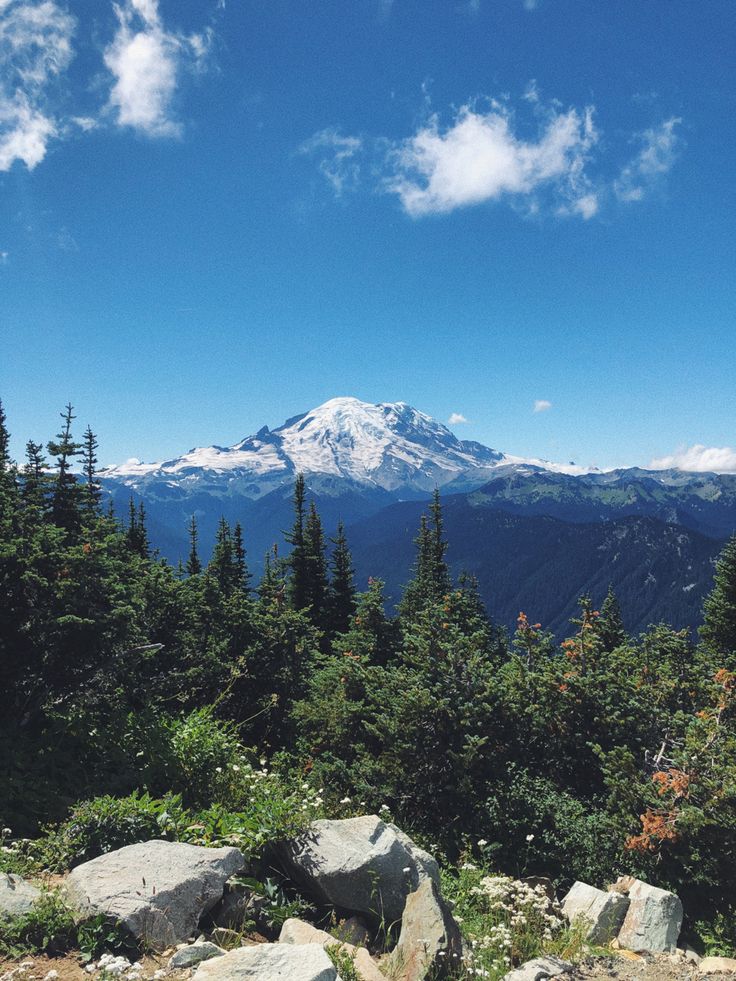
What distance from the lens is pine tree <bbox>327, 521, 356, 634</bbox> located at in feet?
161

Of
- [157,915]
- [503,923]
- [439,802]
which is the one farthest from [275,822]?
[439,802]

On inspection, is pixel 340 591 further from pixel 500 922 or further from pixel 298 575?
pixel 500 922

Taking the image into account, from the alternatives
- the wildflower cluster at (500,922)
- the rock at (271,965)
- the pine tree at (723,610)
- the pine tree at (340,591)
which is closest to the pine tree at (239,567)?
the pine tree at (340,591)

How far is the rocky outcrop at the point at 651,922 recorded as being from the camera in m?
→ 9.31

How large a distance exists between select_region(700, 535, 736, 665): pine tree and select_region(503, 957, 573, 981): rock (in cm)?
3641

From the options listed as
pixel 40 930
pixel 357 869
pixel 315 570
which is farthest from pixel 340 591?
pixel 40 930

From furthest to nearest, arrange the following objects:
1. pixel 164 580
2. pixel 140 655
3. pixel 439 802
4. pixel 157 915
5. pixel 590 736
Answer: pixel 164 580
pixel 590 736
pixel 439 802
pixel 140 655
pixel 157 915

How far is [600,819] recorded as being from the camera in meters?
12.7

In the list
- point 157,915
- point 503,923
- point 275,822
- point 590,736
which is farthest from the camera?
point 590,736

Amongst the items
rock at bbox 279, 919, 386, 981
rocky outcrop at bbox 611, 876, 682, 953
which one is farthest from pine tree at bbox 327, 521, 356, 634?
rock at bbox 279, 919, 386, 981

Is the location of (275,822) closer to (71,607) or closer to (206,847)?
(206,847)

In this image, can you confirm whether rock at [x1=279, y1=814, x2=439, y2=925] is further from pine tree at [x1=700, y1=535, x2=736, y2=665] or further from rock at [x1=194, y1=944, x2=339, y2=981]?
pine tree at [x1=700, y1=535, x2=736, y2=665]

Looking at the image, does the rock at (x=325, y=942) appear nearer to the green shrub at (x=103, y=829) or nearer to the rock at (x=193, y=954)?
the rock at (x=193, y=954)

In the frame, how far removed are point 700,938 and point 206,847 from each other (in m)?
10.1
